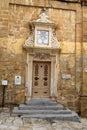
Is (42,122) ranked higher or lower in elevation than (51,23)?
lower

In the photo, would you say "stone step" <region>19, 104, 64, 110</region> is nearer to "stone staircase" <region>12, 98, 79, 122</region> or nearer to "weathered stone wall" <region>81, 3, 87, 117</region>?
"stone staircase" <region>12, 98, 79, 122</region>

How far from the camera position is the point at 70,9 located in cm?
1080

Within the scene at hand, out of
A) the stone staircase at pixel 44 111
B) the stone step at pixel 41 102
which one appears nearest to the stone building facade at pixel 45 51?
the stone step at pixel 41 102

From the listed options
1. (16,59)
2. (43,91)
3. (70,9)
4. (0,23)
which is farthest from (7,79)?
(70,9)

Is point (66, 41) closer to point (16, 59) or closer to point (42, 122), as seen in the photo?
point (16, 59)

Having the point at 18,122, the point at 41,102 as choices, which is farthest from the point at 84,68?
the point at 18,122

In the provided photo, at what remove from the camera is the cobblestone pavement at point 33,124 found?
718cm

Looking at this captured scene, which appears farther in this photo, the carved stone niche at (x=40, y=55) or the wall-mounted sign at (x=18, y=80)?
the carved stone niche at (x=40, y=55)

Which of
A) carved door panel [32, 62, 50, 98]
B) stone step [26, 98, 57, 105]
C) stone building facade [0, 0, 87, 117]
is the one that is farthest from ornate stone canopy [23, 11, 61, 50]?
stone step [26, 98, 57, 105]

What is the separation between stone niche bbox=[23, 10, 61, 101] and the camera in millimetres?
10195

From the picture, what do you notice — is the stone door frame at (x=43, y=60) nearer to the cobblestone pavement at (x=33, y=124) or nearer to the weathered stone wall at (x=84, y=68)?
the weathered stone wall at (x=84, y=68)

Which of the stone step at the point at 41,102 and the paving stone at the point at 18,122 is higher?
the stone step at the point at 41,102

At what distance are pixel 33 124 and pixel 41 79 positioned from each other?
3115 millimetres

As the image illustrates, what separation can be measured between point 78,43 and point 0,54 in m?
3.74
